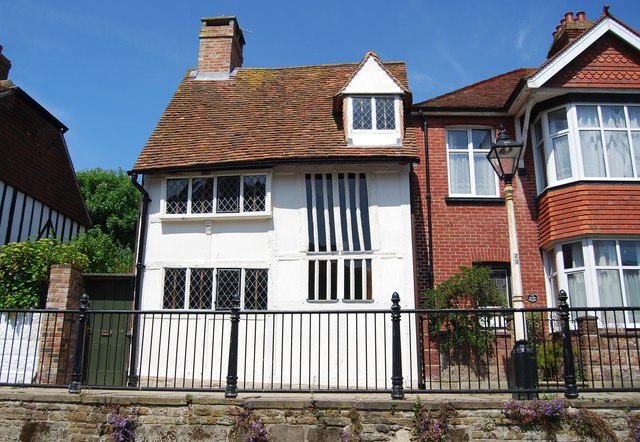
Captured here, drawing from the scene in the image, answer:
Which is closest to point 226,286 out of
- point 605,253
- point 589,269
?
point 589,269

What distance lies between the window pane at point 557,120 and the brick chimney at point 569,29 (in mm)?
2402

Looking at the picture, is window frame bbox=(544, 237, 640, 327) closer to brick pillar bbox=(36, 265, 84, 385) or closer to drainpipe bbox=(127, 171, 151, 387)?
drainpipe bbox=(127, 171, 151, 387)

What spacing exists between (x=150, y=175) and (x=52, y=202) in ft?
19.6

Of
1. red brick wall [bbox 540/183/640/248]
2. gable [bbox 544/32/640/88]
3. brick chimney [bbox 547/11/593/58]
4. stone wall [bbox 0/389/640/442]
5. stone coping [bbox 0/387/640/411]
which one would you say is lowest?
stone wall [bbox 0/389/640/442]

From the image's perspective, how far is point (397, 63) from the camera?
53.2ft

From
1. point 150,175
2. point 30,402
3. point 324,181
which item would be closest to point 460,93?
point 324,181

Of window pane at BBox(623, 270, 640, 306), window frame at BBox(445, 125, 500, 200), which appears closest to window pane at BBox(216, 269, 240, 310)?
window frame at BBox(445, 125, 500, 200)

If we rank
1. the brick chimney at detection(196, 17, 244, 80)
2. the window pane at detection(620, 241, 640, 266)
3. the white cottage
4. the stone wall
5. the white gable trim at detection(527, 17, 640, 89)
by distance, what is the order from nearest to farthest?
1. the stone wall
2. the window pane at detection(620, 241, 640, 266)
3. the white cottage
4. the white gable trim at detection(527, 17, 640, 89)
5. the brick chimney at detection(196, 17, 244, 80)

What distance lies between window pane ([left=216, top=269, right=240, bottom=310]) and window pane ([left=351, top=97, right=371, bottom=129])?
476 cm

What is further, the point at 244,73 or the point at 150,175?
the point at 244,73

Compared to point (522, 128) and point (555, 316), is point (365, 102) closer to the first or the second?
point (522, 128)

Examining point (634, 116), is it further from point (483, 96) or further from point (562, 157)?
point (483, 96)

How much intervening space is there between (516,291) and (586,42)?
7821 mm

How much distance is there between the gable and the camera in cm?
1259
